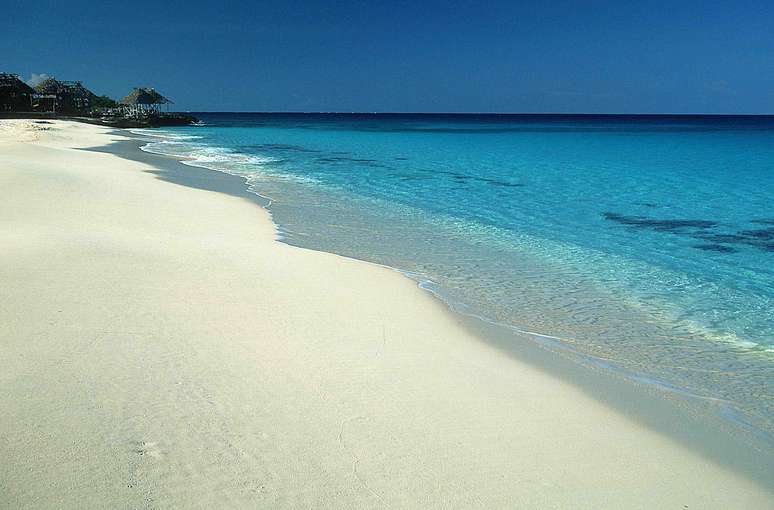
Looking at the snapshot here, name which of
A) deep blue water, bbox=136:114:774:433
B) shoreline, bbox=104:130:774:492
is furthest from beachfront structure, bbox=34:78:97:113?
shoreline, bbox=104:130:774:492

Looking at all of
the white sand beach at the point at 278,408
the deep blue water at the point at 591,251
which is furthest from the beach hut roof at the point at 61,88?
the white sand beach at the point at 278,408

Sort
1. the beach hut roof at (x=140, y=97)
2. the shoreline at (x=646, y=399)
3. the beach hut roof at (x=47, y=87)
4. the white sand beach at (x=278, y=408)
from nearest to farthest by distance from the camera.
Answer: the white sand beach at (x=278, y=408) < the shoreline at (x=646, y=399) < the beach hut roof at (x=47, y=87) < the beach hut roof at (x=140, y=97)

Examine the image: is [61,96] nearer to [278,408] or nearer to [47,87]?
[47,87]

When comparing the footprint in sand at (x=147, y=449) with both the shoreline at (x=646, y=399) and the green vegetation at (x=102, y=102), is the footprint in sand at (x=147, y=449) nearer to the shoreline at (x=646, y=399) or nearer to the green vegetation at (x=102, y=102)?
the shoreline at (x=646, y=399)

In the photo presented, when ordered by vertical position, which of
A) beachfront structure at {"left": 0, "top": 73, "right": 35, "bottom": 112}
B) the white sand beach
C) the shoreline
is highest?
beachfront structure at {"left": 0, "top": 73, "right": 35, "bottom": 112}

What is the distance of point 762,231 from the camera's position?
12.2 m

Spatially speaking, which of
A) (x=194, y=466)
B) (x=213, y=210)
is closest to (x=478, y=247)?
(x=213, y=210)

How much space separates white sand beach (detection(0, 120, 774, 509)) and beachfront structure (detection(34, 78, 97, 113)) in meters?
66.2

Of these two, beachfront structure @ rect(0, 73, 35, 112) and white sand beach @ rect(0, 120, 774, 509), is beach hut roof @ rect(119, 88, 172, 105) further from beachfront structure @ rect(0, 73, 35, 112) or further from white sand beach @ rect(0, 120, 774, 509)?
white sand beach @ rect(0, 120, 774, 509)

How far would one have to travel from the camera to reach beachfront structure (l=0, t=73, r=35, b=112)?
55094 mm

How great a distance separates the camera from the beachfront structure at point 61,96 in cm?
6105

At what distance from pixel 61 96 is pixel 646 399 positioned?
72451 mm

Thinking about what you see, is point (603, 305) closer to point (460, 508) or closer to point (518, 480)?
point (518, 480)

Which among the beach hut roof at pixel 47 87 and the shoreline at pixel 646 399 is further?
the beach hut roof at pixel 47 87
